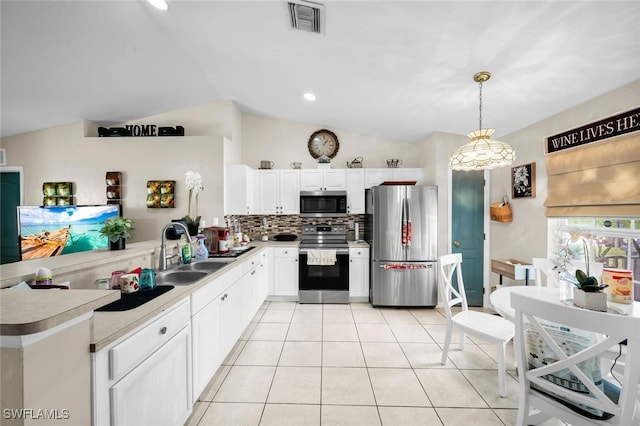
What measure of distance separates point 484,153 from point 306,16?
1.67 meters

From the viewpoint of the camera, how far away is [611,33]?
157cm

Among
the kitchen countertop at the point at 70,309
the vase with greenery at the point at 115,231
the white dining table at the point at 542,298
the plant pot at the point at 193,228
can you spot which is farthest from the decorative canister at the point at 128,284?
the white dining table at the point at 542,298

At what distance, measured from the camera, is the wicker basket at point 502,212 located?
3.35 metres

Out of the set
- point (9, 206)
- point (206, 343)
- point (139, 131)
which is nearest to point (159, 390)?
point (206, 343)

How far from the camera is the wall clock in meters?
4.54

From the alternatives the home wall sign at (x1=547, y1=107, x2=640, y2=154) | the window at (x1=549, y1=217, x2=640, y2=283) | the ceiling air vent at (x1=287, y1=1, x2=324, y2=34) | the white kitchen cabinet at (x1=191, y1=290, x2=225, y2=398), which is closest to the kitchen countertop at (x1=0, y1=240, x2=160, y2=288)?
the white kitchen cabinet at (x1=191, y1=290, x2=225, y2=398)

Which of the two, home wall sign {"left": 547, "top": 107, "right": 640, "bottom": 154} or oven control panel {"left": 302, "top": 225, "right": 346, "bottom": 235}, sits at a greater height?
home wall sign {"left": 547, "top": 107, "right": 640, "bottom": 154}

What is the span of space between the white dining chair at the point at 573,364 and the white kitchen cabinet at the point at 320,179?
311 cm

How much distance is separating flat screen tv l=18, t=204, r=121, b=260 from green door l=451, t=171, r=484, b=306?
433cm

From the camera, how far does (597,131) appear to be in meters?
2.17

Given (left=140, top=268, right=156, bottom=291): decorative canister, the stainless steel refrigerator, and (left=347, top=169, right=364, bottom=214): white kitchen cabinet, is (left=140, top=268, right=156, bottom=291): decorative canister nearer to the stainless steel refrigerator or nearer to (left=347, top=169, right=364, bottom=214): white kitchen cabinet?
the stainless steel refrigerator

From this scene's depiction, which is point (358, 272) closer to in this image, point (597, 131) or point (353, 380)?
point (353, 380)

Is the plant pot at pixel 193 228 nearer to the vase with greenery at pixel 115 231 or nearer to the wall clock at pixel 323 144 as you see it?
the vase with greenery at pixel 115 231

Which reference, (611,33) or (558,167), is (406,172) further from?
(611,33)
